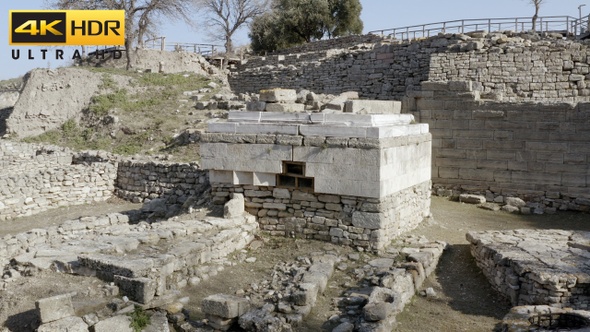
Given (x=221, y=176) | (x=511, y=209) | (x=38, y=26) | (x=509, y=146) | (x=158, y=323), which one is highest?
(x=38, y=26)

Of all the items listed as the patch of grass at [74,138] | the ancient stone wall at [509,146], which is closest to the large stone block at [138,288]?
the ancient stone wall at [509,146]

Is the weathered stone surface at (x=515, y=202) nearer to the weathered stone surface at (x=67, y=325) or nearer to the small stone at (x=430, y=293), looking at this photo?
the small stone at (x=430, y=293)

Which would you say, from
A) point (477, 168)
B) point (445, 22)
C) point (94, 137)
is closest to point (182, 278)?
point (477, 168)

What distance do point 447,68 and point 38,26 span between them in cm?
1505

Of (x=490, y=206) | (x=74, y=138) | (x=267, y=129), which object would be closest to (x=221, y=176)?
(x=267, y=129)

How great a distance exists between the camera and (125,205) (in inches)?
563

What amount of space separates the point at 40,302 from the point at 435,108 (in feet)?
31.6

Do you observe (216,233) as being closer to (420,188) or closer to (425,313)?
(425,313)

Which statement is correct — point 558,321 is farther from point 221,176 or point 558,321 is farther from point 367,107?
point 221,176

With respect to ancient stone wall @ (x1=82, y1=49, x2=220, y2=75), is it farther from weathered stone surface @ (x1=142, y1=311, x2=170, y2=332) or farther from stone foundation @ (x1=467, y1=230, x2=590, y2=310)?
weathered stone surface @ (x1=142, y1=311, x2=170, y2=332)

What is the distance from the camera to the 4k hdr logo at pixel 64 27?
19328 millimetres

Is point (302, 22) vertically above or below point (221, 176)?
above

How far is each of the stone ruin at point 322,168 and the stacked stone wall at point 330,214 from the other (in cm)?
2

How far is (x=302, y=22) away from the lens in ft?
120
